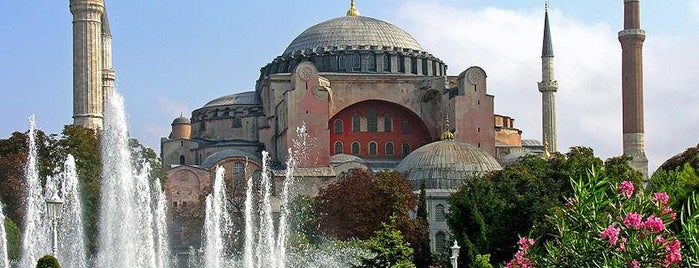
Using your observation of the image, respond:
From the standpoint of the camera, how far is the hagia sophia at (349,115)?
135 ft

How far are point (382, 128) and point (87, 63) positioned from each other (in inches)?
552

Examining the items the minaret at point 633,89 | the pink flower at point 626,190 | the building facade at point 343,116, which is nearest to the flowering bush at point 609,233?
the pink flower at point 626,190

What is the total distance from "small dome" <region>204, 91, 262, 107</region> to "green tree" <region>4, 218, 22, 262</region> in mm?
24017

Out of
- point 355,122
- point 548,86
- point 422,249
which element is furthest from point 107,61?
point 422,249

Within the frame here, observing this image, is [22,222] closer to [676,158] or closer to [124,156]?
[124,156]

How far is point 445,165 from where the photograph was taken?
40969mm

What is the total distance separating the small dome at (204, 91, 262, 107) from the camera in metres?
53.2

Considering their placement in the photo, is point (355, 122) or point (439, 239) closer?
point (439, 239)

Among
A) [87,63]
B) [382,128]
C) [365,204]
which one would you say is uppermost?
[87,63]

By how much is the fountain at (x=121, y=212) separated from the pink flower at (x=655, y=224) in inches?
548

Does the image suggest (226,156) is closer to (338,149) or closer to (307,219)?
(338,149)

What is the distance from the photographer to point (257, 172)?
157ft

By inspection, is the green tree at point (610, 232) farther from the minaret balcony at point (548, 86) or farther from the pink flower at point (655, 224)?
the minaret balcony at point (548, 86)

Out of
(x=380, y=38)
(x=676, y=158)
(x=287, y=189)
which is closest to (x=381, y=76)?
(x=380, y=38)
